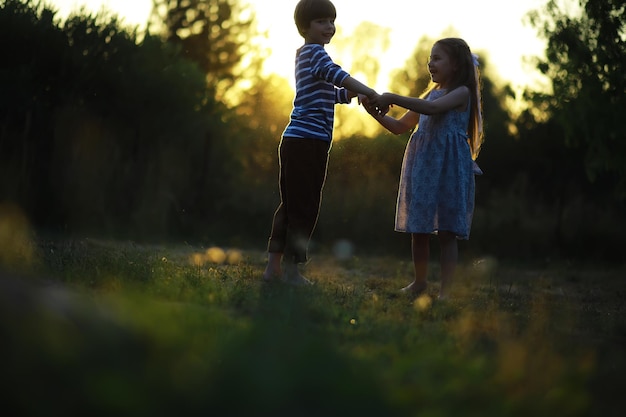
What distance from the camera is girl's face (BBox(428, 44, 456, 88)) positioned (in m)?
5.53

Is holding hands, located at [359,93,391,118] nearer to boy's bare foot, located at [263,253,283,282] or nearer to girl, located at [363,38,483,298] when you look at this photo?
girl, located at [363,38,483,298]

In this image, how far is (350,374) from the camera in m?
2.25

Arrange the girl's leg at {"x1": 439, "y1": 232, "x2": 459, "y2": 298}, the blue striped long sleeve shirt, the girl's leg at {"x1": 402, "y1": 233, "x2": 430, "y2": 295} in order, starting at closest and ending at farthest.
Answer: the blue striped long sleeve shirt
the girl's leg at {"x1": 439, "y1": 232, "x2": 459, "y2": 298}
the girl's leg at {"x1": 402, "y1": 233, "x2": 430, "y2": 295}

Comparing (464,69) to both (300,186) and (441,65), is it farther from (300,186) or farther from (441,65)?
(300,186)

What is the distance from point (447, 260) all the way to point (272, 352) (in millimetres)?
3164

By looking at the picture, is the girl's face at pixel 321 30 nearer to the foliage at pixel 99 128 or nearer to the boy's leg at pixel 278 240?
the boy's leg at pixel 278 240

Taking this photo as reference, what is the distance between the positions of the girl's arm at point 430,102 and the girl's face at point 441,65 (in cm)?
18

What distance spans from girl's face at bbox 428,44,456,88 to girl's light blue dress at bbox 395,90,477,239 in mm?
108

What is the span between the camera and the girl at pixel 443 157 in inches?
211

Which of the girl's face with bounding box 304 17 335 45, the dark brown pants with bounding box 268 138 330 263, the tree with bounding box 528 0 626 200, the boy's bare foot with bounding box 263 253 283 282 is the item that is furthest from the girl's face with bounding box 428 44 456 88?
the tree with bounding box 528 0 626 200

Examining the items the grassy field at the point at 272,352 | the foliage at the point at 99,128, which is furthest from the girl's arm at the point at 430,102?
the foliage at the point at 99,128

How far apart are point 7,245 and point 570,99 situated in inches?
293

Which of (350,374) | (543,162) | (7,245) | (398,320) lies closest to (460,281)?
(398,320)

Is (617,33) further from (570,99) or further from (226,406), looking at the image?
(226,406)
